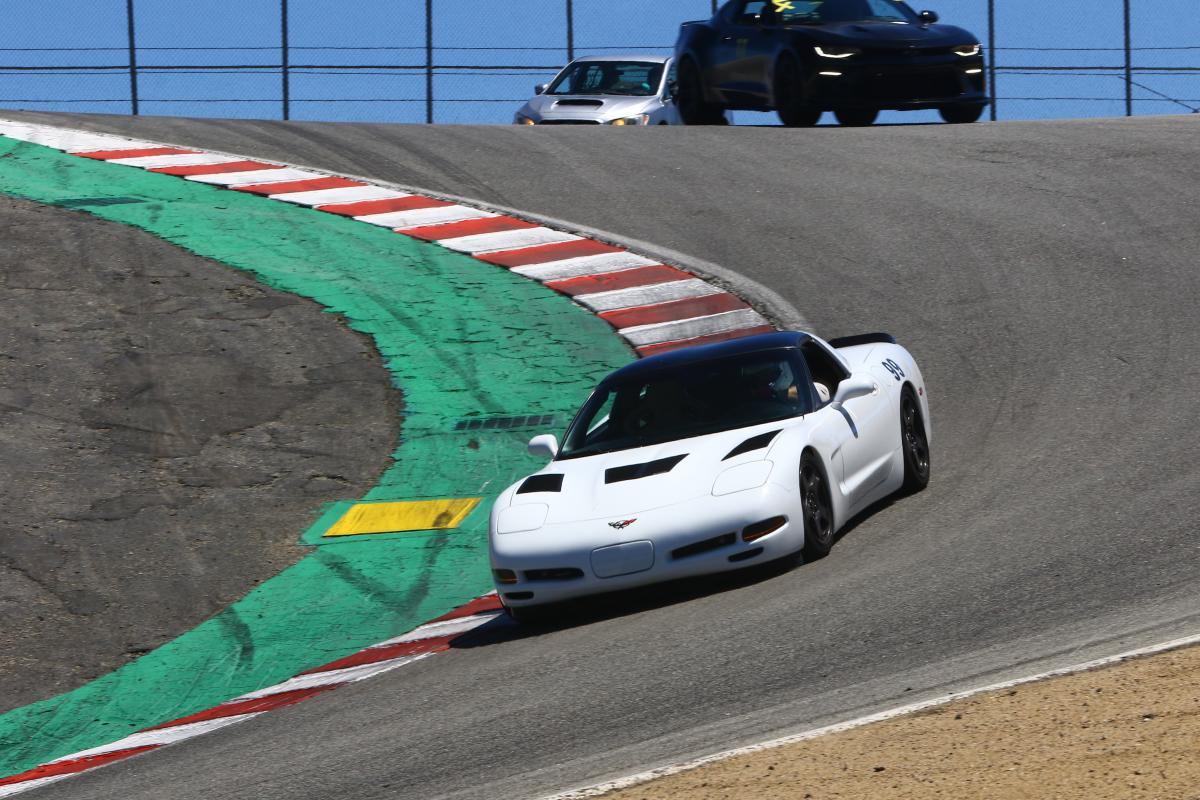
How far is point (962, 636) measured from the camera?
6.30 meters

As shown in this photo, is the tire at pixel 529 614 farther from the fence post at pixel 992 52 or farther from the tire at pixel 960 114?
the fence post at pixel 992 52

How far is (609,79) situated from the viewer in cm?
2350

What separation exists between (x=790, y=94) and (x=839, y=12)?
3.70ft

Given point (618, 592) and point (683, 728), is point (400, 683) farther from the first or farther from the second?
point (683, 728)

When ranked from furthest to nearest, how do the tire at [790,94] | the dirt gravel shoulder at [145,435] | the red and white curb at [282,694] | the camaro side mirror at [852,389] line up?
1. the tire at [790,94]
2. the dirt gravel shoulder at [145,435]
3. the camaro side mirror at [852,389]
4. the red and white curb at [282,694]

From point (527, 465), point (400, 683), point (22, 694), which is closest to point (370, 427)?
point (527, 465)

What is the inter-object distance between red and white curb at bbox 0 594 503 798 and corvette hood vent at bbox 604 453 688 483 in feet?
3.49

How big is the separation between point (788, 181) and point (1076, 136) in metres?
3.73

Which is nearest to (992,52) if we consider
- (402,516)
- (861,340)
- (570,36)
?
(570,36)

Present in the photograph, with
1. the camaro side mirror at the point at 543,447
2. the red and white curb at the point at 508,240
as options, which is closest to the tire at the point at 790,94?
the red and white curb at the point at 508,240

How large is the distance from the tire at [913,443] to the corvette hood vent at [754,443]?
1410 millimetres

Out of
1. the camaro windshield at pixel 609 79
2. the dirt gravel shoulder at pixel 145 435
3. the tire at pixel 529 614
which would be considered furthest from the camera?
the camaro windshield at pixel 609 79

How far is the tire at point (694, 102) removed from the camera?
21.4 meters

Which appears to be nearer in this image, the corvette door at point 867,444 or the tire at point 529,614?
the tire at point 529,614
